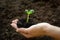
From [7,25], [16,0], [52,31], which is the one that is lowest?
[52,31]

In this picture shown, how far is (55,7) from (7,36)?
659 mm

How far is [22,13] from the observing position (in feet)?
4.98

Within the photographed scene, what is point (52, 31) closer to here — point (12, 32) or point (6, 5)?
point (12, 32)

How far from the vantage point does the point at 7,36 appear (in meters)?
1.24

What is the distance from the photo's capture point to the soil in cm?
128

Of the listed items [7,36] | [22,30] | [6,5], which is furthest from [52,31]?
[6,5]

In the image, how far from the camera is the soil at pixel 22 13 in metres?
1.28

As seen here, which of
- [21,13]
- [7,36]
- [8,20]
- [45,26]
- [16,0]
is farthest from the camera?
[16,0]

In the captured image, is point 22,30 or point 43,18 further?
point 43,18

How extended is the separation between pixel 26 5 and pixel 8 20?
1.04ft

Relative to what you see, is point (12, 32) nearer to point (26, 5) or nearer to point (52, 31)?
point (26, 5)

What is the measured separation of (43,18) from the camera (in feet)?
4.82

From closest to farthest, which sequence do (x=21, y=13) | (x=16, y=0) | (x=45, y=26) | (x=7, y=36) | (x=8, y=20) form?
(x=45, y=26)
(x=7, y=36)
(x=8, y=20)
(x=21, y=13)
(x=16, y=0)

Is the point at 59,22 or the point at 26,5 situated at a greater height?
the point at 26,5
